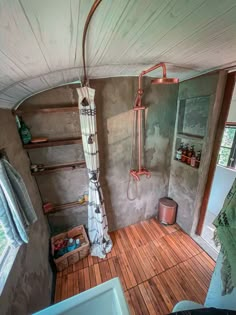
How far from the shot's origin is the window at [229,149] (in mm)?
2656

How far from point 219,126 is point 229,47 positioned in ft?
2.96

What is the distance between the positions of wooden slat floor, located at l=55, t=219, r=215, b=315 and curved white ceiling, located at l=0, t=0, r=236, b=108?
81.9 inches

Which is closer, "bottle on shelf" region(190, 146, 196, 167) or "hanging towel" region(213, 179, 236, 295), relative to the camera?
"hanging towel" region(213, 179, 236, 295)

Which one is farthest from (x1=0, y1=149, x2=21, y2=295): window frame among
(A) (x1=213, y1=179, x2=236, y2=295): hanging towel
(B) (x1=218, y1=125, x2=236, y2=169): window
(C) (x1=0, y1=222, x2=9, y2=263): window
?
(B) (x1=218, y1=125, x2=236, y2=169): window

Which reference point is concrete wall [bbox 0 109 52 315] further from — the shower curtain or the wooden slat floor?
the shower curtain

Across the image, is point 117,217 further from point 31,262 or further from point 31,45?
point 31,45

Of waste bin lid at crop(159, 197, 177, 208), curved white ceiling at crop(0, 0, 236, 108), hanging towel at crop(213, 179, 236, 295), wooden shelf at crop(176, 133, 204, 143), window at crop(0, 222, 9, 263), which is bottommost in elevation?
waste bin lid at crop(159, 197, 177, 208)

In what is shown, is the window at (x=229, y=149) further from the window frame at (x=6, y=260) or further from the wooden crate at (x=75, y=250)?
the window frame at (x=6, y=260)

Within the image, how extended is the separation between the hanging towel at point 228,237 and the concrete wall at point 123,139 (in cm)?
130

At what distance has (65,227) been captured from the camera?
2014mm

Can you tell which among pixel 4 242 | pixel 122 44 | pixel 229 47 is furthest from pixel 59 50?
pixel 4 242

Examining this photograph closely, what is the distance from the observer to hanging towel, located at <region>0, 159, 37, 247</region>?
0.96 m

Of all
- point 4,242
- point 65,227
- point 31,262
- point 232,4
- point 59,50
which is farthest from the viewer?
point 65,227

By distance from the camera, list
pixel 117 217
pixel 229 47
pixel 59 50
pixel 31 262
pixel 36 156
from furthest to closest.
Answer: pixel 117 217, pixel 36 156, pixel 31 262, pixel 229 47, pixel 59 50
